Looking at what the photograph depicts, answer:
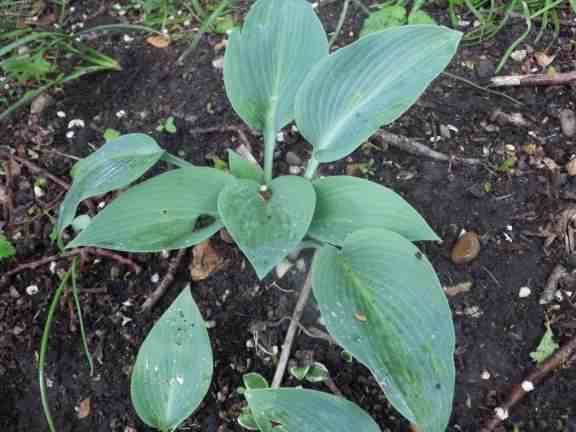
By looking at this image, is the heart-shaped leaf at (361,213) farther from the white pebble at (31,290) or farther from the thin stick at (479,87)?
the white pebble at (31,290)

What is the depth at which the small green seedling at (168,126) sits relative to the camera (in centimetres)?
159

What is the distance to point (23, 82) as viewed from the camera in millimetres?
1722

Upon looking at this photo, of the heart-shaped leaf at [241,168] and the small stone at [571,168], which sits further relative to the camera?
the small stone at [571,168]

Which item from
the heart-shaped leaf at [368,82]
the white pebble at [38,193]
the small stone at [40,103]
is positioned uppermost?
the heart-shaped leaf at [368,82]

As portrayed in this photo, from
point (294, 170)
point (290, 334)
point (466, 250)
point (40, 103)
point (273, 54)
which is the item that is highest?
point (273, 54)

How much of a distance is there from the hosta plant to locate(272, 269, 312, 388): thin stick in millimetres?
118

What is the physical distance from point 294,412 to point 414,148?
0.88 m

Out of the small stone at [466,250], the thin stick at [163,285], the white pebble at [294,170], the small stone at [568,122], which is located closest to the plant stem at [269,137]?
the white pebble at [294,170]

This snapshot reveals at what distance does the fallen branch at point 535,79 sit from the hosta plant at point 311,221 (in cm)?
67

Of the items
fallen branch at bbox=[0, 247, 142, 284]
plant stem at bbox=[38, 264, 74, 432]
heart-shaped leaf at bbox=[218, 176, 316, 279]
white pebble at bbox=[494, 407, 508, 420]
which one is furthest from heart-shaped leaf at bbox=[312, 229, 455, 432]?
plant stem at bbox=[38, 264, 74, 432]

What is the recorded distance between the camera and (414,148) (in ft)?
4.85

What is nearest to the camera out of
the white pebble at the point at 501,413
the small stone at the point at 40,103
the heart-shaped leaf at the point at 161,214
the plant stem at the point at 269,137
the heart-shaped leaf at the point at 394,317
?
the heart-shaped leaf at the point at 394,317

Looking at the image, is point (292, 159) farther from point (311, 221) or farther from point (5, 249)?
point (5, 249)

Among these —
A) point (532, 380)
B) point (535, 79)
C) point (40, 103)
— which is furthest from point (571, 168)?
point (40, 103)
